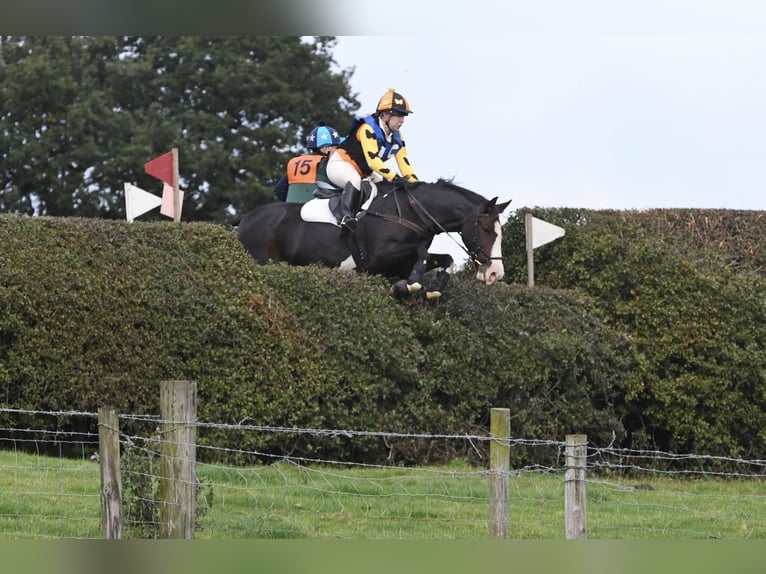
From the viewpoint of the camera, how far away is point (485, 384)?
1388 centimetres

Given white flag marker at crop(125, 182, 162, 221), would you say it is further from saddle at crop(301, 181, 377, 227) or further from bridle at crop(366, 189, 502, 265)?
bridle at crop(366, 189, 502, 265)

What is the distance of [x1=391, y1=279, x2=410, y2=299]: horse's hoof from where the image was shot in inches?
539

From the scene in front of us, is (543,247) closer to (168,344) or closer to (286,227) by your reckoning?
(286,227)

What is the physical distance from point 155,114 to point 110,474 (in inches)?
1314

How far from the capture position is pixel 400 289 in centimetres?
1370

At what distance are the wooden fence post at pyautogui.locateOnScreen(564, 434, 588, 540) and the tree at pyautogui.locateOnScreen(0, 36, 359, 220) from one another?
3053cm

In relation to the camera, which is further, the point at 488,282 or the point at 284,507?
the point at 488,282

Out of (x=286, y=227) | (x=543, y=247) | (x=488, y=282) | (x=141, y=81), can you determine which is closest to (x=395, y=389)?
(x=488, y=282)

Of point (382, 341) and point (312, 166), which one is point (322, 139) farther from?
point (382, 341)

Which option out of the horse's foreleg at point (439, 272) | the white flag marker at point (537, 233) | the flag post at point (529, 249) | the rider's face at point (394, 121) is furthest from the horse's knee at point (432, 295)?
the white flag marker at point (537, 233)

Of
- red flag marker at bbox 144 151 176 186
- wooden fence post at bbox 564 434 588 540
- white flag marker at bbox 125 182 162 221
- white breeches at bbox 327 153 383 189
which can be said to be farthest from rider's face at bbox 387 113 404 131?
wooden fence post at bbox 564 434 588 540

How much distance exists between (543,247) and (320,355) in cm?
545

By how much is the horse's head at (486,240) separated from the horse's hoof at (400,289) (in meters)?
0.96

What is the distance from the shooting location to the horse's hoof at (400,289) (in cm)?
1368
